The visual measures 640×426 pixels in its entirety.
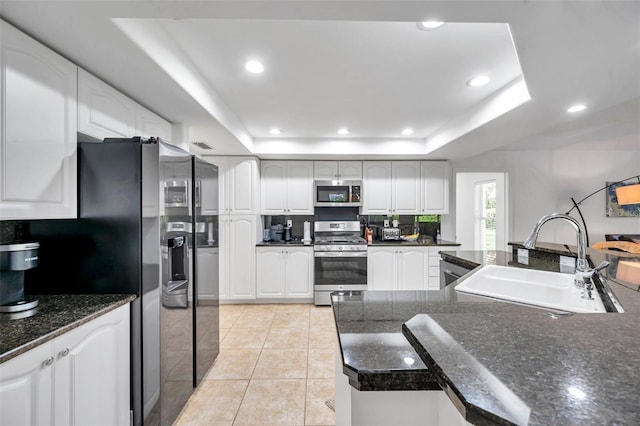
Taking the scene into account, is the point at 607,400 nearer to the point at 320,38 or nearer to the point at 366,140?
the point at 320,38

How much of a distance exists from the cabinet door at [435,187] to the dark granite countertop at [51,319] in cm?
383

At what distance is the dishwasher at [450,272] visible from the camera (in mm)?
2231

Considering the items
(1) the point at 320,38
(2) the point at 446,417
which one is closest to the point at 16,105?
(1) the point at 320,38

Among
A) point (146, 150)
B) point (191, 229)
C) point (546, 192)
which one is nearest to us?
point (146, 150)

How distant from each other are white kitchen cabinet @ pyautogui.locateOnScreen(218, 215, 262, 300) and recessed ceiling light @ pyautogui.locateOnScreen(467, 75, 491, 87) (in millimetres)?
2952

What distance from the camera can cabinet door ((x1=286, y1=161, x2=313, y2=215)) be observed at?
408cm

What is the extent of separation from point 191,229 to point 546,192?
16.9 feet

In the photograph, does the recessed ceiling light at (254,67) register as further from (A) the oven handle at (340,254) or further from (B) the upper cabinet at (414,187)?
(B) the upper cabinet at (414,187)

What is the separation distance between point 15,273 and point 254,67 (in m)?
1.71

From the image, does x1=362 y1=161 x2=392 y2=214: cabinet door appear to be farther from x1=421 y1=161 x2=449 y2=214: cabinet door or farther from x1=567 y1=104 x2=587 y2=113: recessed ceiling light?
x1=567 y1=104 x2=587 y2=113: recessed ceiling light

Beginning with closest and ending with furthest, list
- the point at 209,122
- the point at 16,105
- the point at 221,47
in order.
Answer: the point at 16,105 → the point at 221,47 → the point at 209,122

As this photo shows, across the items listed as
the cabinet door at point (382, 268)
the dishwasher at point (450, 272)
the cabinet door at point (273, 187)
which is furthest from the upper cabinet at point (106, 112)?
the cabinet door at point (382, 268)

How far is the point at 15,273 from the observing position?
1250 millimetres

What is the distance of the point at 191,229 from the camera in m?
1.90
